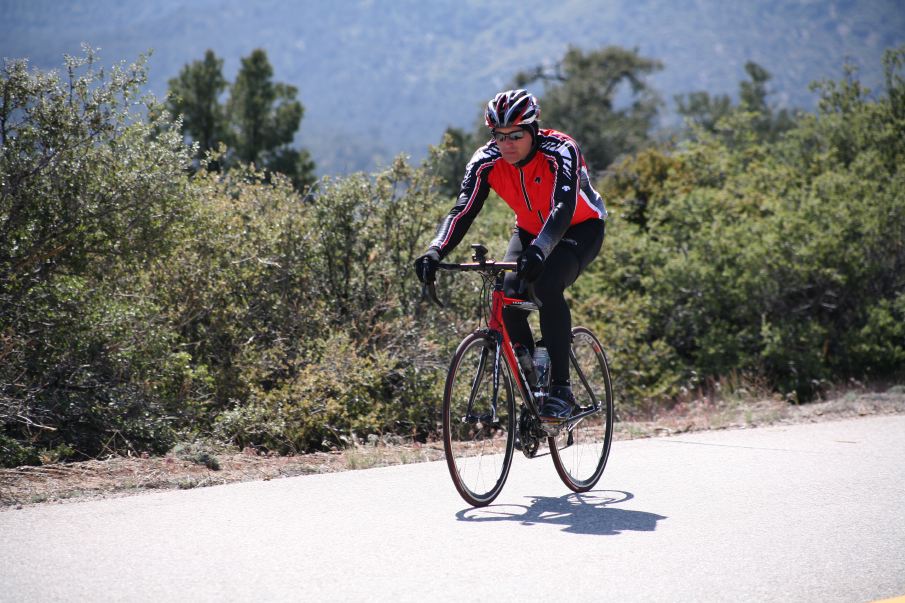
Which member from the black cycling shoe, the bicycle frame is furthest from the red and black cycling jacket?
the black cycling shoe

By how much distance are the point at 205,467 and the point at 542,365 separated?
271 centimetres

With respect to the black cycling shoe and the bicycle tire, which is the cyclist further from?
the bicycle tire

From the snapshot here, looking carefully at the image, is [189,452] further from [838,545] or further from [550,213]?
[838,545]

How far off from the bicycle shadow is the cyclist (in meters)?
0.55

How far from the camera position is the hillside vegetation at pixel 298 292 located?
7.87 meters

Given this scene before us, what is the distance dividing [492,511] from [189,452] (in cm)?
288

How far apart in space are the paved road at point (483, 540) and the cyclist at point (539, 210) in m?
0.90

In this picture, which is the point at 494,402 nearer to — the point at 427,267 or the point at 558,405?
the point at 558,405

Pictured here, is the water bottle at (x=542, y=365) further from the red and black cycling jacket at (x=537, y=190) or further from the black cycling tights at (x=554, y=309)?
the red and black cycling jacket at (x=537, y=190)

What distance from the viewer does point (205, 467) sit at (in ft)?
23.2

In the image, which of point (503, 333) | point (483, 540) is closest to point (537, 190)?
point (503, 333)

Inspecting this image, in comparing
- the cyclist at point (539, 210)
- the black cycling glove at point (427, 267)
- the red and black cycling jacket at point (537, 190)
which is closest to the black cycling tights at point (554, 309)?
the cyclist at point (539, 210)

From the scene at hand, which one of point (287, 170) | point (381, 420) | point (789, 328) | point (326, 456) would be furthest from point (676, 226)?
point (287, 170)

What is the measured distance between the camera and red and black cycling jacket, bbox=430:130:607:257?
582 centimetres
